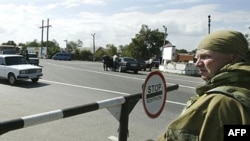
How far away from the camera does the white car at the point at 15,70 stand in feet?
62.9

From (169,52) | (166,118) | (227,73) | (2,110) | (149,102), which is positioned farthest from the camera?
(169,52)

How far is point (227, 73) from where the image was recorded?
1.92 m

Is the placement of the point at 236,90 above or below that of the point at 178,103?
above

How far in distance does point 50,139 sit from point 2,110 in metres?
4.06

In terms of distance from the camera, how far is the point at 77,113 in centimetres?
364

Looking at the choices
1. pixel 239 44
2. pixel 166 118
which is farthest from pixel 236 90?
pixel 166 118

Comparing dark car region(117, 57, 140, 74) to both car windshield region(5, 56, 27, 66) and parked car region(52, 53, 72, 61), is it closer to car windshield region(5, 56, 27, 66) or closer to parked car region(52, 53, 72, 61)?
car windshield region(5, 56, 27, 66)

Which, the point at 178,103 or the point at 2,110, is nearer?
the point at 2,110

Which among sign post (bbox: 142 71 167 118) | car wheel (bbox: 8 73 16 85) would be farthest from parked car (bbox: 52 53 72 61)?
sign post (bbox: 142 71 167 118)

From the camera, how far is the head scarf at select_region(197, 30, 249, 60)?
6.56 feet

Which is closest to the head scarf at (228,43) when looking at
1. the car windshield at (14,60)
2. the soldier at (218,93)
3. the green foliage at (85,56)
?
the soldier at (218,93)

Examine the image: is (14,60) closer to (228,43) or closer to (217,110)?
(228,43)

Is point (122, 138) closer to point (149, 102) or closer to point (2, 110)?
point (149, 102)

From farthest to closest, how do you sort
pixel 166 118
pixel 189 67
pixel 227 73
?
pixel 189 67 → pixel 166 118 → pixel 227 73
